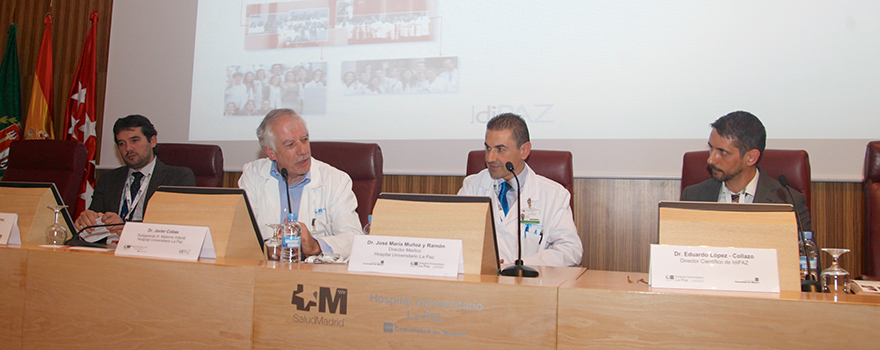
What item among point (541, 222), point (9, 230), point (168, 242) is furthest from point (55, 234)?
point (541, 222)

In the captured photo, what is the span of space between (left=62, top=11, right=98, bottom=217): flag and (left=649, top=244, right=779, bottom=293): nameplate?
3.81 meters

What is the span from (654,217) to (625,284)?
1.91 meters

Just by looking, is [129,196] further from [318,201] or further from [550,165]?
[550,165]

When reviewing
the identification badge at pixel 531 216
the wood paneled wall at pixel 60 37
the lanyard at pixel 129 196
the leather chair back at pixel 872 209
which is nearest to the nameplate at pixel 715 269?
the identification badge at pixel 531 216

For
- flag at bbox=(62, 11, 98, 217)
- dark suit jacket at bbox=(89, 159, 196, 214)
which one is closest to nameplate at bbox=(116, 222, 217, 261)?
dark suit jacket at bbox=(89, 159, 196, 214)

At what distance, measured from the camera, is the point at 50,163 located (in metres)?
2.89

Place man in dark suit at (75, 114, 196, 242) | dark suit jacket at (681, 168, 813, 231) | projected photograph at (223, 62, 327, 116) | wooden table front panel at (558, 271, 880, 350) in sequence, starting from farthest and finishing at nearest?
1. projected photograph at (223, 62, 327, 116)
2. man in dark suit at (75, 114, 196, 242)
3. dark suit jacket at (681, 168, 813, 231)
4. wooden table front panel at (558, 271, 880, 350)

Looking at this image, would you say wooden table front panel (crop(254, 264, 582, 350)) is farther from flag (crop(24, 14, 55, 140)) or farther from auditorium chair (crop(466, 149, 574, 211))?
flag (crop(24, 14, 55, 140))

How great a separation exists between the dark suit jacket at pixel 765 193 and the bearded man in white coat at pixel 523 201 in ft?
1.66

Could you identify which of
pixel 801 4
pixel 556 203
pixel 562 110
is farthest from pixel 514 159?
pixel 801 4

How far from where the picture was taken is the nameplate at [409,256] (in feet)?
3.77

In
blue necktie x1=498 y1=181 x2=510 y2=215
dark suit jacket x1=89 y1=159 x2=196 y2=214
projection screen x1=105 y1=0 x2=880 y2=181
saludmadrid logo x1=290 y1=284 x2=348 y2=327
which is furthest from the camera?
dark suit jacket x1=89 y1=159 x2=196 y2=214

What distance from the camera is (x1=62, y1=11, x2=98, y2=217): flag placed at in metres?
3.65

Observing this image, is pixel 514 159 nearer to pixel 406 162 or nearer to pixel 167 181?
pixel 406 162
